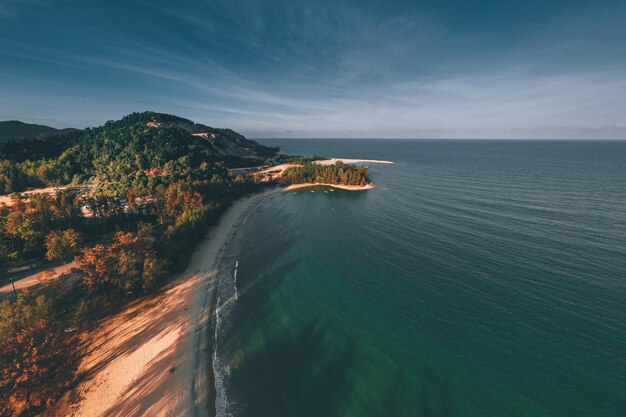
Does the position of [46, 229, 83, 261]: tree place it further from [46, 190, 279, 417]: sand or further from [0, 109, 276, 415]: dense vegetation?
[46, 190, 279, 417]: sand

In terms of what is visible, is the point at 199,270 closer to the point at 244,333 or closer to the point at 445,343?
the point at 244,333

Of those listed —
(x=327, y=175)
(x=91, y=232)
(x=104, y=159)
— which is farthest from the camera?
(x=327, y=175)

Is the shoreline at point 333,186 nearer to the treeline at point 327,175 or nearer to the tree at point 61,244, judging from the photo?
the treeline at point 327,175

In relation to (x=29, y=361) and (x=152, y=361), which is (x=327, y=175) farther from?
(x=29, y=361)

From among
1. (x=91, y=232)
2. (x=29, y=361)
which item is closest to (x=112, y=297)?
(x=29, y=361)

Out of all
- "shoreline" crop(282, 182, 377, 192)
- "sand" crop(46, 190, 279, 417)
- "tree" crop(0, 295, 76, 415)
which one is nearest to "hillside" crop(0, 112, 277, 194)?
"shoreline" crop(282, 182, 377, 192)

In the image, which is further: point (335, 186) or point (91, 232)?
point (335, 186)

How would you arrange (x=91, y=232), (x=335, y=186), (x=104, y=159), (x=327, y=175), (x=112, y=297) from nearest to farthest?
(x=112, y=297)
(x=91, y=232)
(x=104, y=159)
(x=335, y=186)
(x=327, y=175)
